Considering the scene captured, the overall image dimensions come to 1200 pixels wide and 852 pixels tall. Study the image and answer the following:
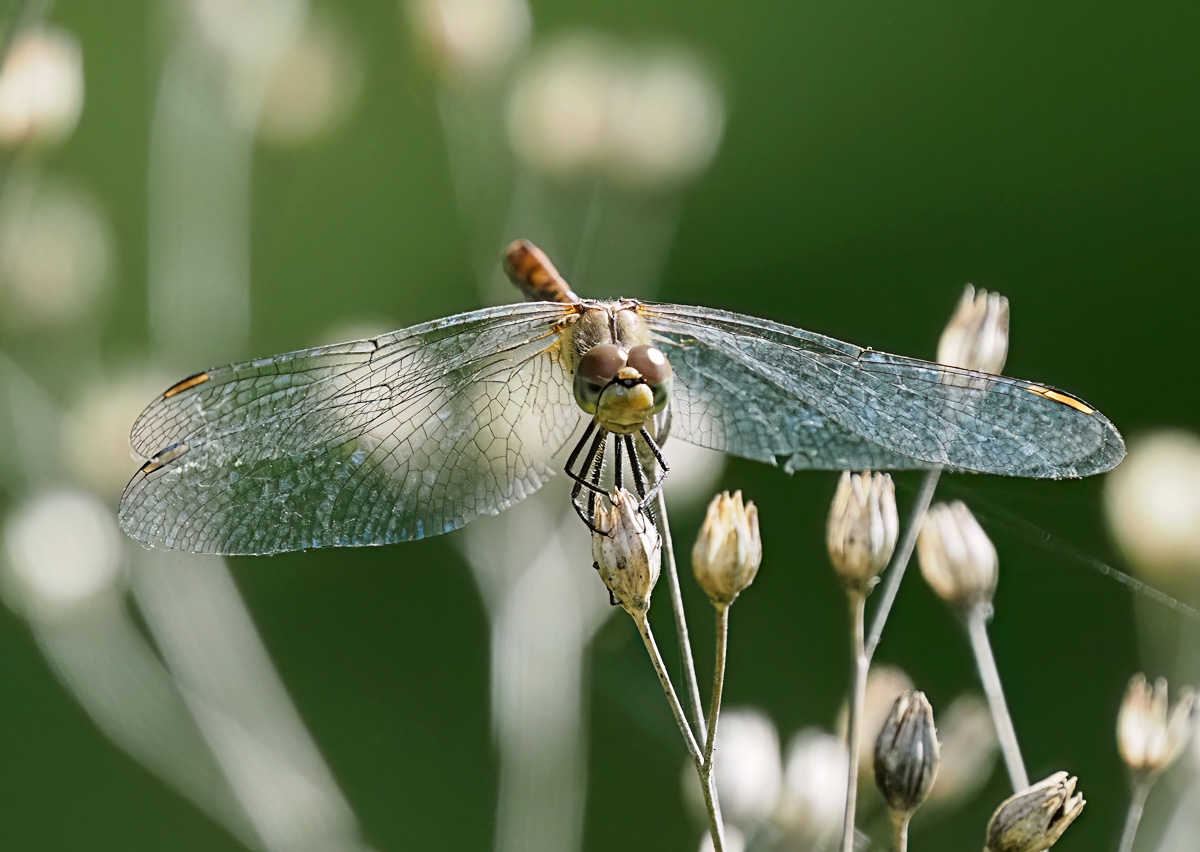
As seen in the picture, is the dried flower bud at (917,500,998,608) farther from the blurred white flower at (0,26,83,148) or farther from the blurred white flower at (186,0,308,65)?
the blurred white flower at (186,0,308,65)

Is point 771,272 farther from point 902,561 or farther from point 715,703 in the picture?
point 715,703

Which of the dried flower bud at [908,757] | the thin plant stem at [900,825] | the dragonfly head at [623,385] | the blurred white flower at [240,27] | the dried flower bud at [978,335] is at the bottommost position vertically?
the thin plant stem at [900,825]

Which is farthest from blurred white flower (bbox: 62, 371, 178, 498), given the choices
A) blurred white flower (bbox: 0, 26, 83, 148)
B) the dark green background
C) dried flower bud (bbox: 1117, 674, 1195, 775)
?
dried flower bud (bbox: 1117, 674, 1195, 775)

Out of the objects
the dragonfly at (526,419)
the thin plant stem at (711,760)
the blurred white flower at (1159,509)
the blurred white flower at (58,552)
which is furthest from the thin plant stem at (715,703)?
the blurred white flower at (58,552)

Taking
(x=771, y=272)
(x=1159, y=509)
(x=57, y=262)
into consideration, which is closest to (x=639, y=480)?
(x=1159, y=509)

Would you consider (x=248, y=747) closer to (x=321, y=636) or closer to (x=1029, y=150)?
(x=321, y=636)

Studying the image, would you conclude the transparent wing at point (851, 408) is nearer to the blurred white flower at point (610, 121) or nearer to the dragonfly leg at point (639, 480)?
the dragonfly leg at point (639, 480)

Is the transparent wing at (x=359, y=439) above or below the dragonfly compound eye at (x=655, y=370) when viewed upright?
below
